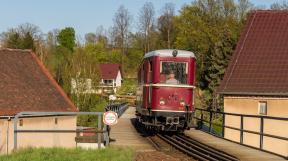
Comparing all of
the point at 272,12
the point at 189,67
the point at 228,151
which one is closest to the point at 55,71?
the point at 272,12

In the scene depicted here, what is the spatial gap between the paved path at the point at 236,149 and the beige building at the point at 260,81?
26.6 feet

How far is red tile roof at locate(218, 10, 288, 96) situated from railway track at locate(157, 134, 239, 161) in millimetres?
12568

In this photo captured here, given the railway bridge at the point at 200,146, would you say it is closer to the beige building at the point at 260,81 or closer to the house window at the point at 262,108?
the beige building at the point at 260,81

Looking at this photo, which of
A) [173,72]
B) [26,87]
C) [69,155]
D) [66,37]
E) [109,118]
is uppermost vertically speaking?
[66,37]

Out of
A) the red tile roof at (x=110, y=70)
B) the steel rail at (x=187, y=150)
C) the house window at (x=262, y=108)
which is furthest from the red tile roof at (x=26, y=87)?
the red tile roof at (x=110, y=70)

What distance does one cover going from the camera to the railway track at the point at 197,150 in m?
14.7

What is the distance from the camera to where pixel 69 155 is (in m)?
14.5

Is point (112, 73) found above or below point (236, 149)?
above

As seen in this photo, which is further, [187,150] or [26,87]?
[26,87]

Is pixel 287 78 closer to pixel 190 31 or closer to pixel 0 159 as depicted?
pixel 0 159

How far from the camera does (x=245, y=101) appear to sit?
32500 mm

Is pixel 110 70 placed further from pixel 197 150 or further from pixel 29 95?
pixel 197 150

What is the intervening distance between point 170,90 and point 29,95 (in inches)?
1067

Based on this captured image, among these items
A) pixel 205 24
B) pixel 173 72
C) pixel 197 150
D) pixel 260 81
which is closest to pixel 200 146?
pixel 197 150
